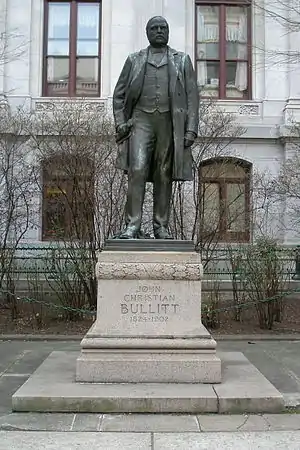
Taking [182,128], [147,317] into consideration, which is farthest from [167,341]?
[182,128]

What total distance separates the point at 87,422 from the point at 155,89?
4279mm

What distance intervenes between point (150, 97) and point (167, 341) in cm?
321

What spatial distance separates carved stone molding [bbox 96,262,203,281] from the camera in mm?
6812

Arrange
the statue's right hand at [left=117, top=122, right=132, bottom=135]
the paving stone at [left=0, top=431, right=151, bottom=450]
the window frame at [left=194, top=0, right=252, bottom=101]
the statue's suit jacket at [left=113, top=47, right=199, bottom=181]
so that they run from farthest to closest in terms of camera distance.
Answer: the window frame at [left=194, top=0, right=252, bottom=101], the statue's right hand at [left=117, top=122, right=132, bottom=135], the statue's suit jacket at [left=113, top=47, right=199, bottom=181], the paving stone at [left=0, top=431, right=151, bottom=450]

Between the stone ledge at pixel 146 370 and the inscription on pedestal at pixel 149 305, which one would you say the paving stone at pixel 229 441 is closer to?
the stone ledge at pixel 146 370

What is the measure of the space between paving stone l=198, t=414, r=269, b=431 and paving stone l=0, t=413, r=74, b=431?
138 centimetres

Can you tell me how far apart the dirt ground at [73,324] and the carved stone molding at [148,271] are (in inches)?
220

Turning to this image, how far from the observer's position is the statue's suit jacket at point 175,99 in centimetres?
737

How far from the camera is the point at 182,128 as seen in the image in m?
7.41

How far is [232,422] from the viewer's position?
5707 millimetres

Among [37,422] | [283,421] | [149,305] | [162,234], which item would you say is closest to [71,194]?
[162,234]

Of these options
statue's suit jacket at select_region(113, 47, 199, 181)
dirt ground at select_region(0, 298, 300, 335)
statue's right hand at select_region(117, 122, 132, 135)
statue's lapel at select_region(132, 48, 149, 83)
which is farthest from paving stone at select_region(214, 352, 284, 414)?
dirt ground at select_region(0, 298, 300, 335)

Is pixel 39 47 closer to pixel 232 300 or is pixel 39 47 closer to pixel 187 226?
pixel 187 226

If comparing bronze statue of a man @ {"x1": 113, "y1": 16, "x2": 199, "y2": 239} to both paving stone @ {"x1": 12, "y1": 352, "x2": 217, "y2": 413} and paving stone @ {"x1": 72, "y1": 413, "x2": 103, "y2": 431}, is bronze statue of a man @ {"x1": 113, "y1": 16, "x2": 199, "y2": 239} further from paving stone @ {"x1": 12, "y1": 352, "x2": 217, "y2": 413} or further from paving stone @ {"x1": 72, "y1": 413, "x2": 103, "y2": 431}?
paving stone @ {"x1": 72, "y1": 413, "x2": 103, "y2": 431}
